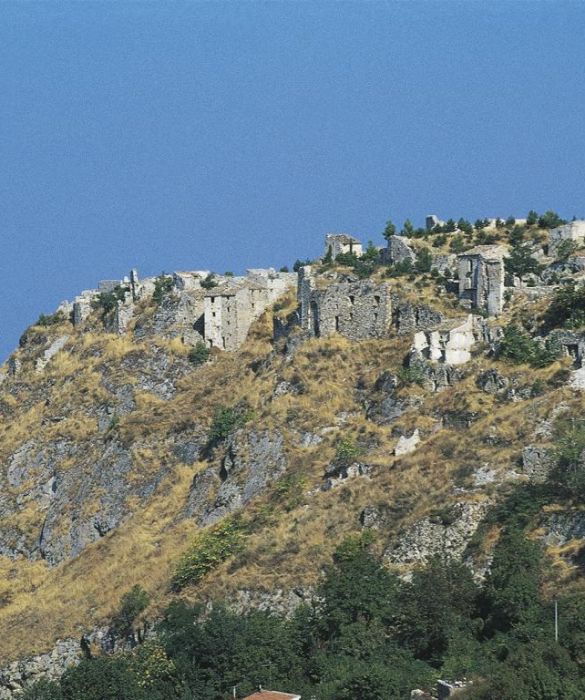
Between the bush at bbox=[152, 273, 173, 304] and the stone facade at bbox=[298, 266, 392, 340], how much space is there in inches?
545

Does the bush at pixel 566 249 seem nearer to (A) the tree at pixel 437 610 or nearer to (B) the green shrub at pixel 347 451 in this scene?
(B) the green shrub at pixel 347 451

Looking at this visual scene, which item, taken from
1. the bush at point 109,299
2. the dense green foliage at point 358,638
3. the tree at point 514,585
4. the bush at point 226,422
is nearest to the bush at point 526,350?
the dense green foliage at point 358,638

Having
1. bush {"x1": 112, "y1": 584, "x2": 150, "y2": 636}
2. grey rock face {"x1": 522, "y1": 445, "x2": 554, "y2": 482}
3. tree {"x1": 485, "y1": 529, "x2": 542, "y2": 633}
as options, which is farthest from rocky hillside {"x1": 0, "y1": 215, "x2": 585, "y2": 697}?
tree {"x1": 485, "y1": 529, "x2": 542, "y2": 633}

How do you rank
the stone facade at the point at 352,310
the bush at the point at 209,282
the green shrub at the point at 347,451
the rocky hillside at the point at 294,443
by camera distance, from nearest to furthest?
the rocky hillside at the point at 294,443, the green shrub at the point at 347,451, the stone facade at the point at 352,310, the bush at the point at 209,282

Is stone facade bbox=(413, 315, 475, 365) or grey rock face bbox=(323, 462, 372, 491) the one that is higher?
stone facade bbox=(413, 315, 475, 365)

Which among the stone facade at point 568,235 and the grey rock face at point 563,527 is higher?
the stone facade at point 568,235

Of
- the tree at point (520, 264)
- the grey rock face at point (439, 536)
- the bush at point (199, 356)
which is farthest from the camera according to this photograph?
the bush at point (199, 356)

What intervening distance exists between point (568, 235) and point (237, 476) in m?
20.5

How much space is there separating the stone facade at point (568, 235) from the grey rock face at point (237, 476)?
→ 17.2m

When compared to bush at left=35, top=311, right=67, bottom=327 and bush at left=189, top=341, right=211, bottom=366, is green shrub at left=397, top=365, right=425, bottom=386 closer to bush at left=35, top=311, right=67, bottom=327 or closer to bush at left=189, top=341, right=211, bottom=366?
bush at left=189, top=341, right=211, bottom=366

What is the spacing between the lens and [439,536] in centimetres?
7581

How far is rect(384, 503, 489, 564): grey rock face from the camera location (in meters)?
75.4

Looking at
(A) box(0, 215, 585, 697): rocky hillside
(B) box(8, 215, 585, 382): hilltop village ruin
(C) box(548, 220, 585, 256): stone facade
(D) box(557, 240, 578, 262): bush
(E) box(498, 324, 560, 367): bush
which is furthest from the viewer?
(C) box(548, 220, 585, 256): stone facade

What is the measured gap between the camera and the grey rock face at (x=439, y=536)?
7544 centimetres
